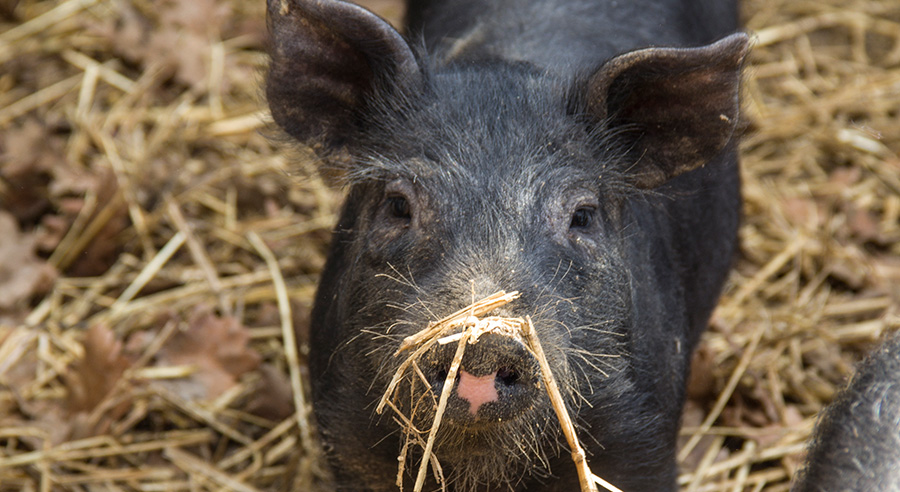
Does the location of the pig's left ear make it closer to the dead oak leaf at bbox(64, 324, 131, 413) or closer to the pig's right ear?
the pig's right ear

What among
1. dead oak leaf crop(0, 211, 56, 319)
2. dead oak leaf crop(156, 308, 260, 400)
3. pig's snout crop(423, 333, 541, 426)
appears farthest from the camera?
dead oak leaf crop(0, 211, 56, 319)

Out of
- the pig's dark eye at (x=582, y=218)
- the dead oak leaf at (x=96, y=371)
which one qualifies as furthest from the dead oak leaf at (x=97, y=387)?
the pig's dark eye at (x=582, y=218)

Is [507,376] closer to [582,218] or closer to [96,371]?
[582,218]

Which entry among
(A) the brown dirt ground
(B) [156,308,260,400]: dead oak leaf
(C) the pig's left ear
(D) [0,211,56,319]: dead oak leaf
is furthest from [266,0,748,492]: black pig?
(D) [0,211,56,319]: dead oak leaf

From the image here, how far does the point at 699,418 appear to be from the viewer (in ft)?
17.4

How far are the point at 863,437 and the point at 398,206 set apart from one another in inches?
67.9

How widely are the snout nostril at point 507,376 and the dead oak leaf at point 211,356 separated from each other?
2.65 m

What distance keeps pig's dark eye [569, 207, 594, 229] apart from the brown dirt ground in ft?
3.11

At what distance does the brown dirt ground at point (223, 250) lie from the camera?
502 centimetres

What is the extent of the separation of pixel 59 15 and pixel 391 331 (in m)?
5.14

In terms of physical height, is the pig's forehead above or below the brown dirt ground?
above

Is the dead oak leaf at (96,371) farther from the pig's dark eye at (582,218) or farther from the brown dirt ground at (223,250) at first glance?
the pig's dark eye at (582,218)

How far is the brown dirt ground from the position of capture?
5.02 m

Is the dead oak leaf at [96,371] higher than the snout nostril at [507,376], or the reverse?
the snout nostril at [507,376]
